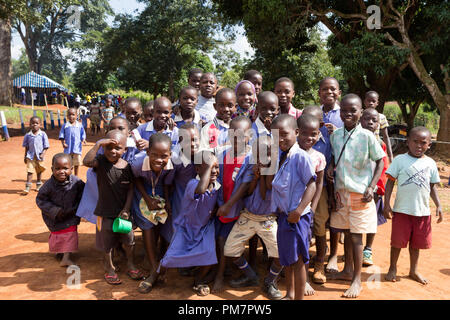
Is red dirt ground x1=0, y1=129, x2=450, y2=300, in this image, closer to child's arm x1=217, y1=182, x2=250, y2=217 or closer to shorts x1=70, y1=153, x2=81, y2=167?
child's arm x1=217, y1=182, x2=250, y2=217

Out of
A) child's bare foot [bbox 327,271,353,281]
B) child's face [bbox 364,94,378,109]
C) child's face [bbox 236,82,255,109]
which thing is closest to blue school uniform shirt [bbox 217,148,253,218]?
child's face [bbox 236,82,255,109]

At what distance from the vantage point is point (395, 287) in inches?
134

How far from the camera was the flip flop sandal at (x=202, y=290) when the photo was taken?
10.3ft

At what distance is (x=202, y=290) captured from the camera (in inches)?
124

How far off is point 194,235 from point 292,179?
3.55 feet

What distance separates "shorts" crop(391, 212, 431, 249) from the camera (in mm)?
3439

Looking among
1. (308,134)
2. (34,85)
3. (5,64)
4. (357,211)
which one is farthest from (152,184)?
(34,85)

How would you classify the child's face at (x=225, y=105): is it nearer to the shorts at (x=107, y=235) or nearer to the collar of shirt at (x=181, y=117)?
the collar of shirt at (x=181, y=117)

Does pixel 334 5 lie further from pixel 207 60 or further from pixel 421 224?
pixel 207 60

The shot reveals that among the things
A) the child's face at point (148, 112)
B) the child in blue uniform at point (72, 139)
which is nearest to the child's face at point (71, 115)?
the child in blue uniform at point (72, 139)

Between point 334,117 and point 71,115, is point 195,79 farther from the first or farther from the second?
point 71,115

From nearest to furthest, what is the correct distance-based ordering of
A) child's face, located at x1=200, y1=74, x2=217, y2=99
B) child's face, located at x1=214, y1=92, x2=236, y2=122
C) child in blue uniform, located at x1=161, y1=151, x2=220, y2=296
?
1. child in blue uniform, located at x1=161, y1=151, x2=220, y2=296
2. child's face, located at x1=214, y1=92, x2=236, y2=122
3. child's face, located at x1=200, y1=74, x2=217, y2=99

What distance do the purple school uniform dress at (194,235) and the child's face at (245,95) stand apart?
1020 mm

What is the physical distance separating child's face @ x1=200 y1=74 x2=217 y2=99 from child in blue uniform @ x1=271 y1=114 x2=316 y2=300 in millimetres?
1772
